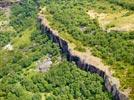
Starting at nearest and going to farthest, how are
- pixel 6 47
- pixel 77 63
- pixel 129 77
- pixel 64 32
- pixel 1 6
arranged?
pixel 129 77, pixel 77 63, pixel 64 32, pixel 6 47, pixel 1 6

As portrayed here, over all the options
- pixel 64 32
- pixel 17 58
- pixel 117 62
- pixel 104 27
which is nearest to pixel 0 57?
pixel 17 58

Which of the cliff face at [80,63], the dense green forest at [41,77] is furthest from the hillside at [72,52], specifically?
the cliff face at [80,63]

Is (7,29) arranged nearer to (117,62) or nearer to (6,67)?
(6,67)

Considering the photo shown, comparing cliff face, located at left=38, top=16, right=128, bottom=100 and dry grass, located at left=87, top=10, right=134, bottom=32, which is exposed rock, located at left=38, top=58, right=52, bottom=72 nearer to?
cliff face, located at left=38, top=16, right=128, bottom=100

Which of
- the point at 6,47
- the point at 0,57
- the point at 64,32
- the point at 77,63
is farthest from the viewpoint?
the point at 6,47

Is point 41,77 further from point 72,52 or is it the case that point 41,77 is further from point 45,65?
point 72,52

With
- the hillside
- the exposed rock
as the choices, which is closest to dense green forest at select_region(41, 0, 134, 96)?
the hillside

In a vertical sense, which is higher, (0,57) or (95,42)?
(95,42)
